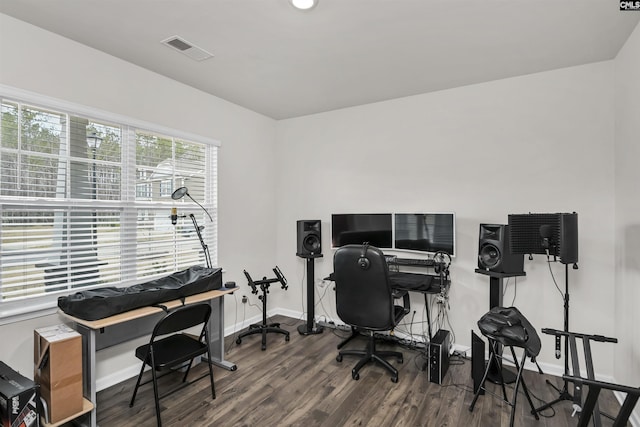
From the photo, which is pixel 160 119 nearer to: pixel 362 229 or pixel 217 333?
pixel 217 333

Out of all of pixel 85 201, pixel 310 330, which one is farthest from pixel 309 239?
pixel 85 201

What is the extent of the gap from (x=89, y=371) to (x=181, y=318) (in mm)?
674

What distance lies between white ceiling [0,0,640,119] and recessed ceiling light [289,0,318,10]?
0.05 m

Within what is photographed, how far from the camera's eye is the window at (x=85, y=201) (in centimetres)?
233

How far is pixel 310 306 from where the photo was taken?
405 centimetres

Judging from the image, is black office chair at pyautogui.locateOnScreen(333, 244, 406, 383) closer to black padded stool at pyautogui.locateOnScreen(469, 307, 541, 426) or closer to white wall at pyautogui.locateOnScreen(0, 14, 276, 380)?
black padded stool at pyautogui.locateOnScreen(469, 307, 541, 426)

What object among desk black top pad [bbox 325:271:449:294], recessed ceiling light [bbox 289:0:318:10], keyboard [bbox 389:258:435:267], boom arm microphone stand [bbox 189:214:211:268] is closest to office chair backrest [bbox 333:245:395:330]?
desk black top pad [bbox 325:271:449:294]

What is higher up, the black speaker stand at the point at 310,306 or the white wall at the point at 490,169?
the white wall at the point at 490,169

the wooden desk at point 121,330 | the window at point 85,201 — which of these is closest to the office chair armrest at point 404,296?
the wooden desk at point 121,330

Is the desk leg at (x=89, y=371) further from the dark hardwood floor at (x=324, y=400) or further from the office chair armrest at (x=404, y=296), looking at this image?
the office chair armrest at (x=404, y=296)

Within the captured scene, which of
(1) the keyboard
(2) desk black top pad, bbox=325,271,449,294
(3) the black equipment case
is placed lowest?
(2) desk black top pad, bbox=325,271,449,294

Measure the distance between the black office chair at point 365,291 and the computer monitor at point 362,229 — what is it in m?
0.97

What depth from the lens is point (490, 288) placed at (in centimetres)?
302

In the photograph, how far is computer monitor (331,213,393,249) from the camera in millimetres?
3695
